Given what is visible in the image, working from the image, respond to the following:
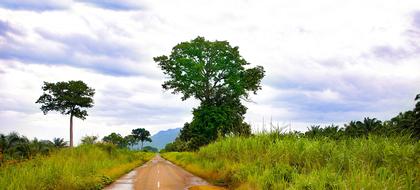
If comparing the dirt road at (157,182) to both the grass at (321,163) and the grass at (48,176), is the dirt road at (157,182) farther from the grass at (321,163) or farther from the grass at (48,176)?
the grass at (321,163)

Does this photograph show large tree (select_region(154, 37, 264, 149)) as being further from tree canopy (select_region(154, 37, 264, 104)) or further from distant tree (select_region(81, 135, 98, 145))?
distant tree (select_region(81, 135, 98, 145))

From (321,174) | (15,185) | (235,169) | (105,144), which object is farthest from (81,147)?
(321,174)

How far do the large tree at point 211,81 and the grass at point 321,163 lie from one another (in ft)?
89.4

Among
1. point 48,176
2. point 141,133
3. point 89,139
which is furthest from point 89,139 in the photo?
point 141,133

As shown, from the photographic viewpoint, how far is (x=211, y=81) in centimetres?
6000

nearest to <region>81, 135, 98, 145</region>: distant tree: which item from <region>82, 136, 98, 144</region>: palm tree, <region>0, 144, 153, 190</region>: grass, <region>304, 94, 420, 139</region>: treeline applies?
<region>82, 136, 98, 144</region>: palm tree

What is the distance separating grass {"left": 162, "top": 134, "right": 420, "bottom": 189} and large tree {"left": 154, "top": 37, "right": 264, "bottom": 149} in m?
27.3

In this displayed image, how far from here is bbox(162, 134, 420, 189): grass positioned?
1278cm

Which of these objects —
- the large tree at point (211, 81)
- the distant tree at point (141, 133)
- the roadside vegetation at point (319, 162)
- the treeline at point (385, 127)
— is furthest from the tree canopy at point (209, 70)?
the distant tree at point (141, 133)

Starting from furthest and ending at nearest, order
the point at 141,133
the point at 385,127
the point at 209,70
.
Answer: the point at 141,133, the point at 209,70, the point at 385,127

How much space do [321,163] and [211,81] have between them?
4203 cm

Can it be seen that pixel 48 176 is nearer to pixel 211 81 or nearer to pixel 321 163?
pixel 321 163

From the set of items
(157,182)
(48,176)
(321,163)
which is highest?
(321,163)

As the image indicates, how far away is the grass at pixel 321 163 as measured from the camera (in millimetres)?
12781
